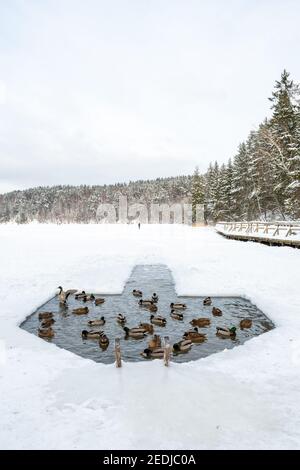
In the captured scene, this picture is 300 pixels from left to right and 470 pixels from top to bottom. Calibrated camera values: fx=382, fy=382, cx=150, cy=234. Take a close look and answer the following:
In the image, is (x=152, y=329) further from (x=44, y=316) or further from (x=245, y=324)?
(x=44, y=316)

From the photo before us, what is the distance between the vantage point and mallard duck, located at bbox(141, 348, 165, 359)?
9597 mm

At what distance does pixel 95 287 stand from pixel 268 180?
39.9 m

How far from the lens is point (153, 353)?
9.70 meters

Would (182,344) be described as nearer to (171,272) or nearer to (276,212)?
(171,272)

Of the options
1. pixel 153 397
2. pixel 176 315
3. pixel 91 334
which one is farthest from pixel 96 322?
pixel 153 397

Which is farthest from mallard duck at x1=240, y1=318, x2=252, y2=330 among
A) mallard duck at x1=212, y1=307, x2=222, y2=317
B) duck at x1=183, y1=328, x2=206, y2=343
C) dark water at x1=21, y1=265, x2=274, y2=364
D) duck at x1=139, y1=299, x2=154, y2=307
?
duck at x1=139, y1=299, x2=154, y2=307

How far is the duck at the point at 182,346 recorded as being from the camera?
33.5 ft

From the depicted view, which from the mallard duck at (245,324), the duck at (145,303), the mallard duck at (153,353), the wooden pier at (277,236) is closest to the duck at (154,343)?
the mallard duck at (153,353)

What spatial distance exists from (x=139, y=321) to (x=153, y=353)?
3919mm

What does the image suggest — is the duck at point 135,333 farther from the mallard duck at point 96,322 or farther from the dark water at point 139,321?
the mallard duck at point 96,322

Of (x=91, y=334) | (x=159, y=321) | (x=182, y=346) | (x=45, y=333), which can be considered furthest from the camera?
(x=159, y=321)

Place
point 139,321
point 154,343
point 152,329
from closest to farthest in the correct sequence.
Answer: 1. point 154,343
2. point 152,329
3. point 139,321
